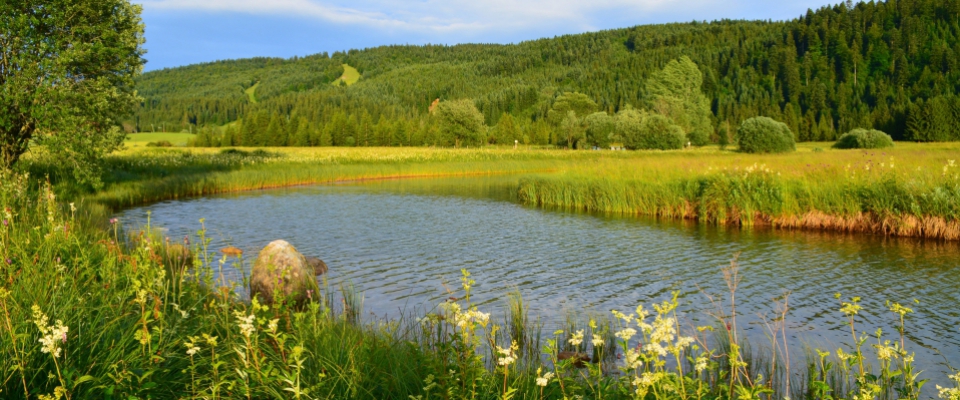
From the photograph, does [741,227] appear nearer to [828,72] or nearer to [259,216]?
[259,216]

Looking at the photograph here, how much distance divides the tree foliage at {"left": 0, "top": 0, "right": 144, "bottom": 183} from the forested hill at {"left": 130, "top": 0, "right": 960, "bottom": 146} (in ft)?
228

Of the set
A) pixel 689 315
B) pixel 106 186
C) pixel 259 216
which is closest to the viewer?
pixel 689 315

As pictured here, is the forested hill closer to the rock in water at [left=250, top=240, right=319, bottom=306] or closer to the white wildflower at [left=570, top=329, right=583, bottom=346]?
the rock in water at [left=250, top=240, right=319, bottom=306]

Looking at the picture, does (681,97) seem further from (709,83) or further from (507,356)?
(507,356)

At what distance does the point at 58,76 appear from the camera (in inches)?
524

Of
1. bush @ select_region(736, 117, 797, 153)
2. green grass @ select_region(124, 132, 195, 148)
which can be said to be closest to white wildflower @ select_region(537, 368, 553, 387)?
bush @ select_region(736, 117, 797, 153)

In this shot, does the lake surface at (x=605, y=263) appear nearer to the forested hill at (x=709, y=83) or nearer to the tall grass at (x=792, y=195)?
the tall grass at (x=792, y=195)

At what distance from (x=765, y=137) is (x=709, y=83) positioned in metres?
78.8

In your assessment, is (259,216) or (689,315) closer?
(689,315)

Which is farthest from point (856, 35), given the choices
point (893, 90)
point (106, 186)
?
point (106, 186)

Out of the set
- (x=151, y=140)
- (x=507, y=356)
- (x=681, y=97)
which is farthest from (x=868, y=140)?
(x=151, y=140)

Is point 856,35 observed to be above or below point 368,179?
above

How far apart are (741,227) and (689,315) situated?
9739mm

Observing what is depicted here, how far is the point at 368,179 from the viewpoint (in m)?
37.4
